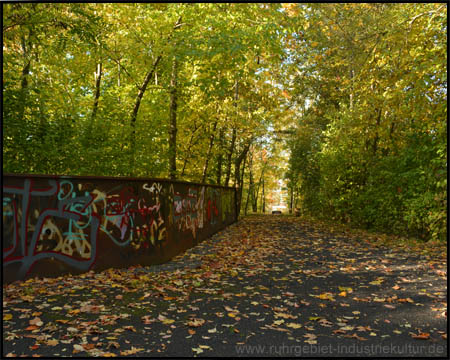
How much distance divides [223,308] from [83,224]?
331 centimetres

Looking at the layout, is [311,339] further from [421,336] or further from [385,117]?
[385,117]

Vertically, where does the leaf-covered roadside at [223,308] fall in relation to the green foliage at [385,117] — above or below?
below

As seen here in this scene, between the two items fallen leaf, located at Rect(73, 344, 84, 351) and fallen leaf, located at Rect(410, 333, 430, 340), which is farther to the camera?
fallen leaf, located at Rect(410, 333, 430, 340)

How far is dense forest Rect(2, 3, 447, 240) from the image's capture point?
9312mm

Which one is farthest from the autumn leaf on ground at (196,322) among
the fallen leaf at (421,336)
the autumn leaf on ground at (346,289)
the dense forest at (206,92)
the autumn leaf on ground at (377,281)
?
the dense forest at (206,92)

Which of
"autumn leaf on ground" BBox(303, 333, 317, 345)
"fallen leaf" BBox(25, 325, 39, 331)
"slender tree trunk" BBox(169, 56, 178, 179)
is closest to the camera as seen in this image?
"autumn leaf on ground" BBox(303, 333, 317, 345)

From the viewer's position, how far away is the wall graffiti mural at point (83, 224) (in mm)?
6375

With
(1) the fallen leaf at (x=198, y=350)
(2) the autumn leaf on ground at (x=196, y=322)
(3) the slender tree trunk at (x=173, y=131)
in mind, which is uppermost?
(3) the slender tree trunk at (x=173, y=131)

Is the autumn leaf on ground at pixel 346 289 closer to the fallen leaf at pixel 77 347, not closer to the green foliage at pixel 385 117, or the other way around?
the fallen leaf at pixel 77 347

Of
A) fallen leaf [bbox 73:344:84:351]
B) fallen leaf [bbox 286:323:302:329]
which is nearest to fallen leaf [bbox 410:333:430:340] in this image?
fallen leaf [bbox 286:323:302:329]

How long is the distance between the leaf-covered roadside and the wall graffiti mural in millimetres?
341

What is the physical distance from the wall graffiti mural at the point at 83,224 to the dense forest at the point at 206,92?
8.38ft

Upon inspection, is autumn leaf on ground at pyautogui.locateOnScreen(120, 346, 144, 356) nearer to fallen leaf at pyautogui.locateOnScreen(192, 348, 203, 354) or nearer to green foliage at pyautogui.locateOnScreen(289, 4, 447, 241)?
fallen leaf at pyautogui.locateOnScreen(192, 348, 203, 354)

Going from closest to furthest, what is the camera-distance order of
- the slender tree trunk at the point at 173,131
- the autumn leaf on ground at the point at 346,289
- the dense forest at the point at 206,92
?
the autumn leaf on ground at the point at 346,289
the dense forest at the point at 206,92
the slender tree trunk at the point at 173,131
